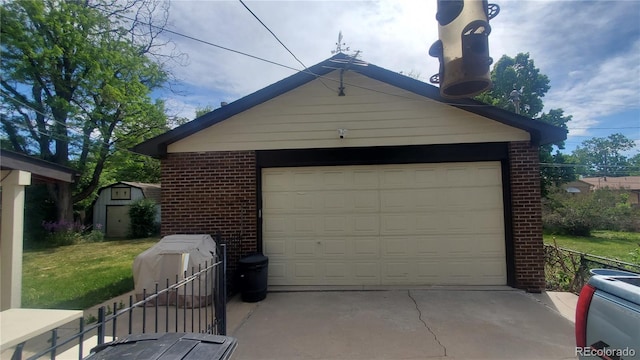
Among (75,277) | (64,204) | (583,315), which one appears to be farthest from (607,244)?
(64,204)

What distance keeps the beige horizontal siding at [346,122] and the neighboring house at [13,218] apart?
8.14 feet

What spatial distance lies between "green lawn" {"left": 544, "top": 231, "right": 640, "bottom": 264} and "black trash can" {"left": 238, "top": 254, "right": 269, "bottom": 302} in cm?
1051

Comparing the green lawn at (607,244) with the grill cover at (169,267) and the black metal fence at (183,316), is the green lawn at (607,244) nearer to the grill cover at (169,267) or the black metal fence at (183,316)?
the black metal fence at (183,316)

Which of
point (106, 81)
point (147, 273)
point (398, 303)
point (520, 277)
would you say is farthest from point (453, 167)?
point (106, 81)

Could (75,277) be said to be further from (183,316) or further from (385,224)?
(385,224)

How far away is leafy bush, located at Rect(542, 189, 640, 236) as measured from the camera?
17.2 metres

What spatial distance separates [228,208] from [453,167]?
15.5 feet

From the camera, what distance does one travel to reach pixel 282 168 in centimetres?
709

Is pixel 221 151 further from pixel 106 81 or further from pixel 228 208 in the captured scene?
pixel 106 81

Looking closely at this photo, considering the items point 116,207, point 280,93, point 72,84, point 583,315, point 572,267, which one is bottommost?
point 572,267

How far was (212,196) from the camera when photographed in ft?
23.1

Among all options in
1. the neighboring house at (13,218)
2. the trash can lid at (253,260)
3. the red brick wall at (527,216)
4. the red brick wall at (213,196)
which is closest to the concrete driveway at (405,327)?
the red brick wall at (527,216)

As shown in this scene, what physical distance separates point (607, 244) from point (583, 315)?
608 inches

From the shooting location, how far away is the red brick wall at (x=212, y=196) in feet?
22.8
